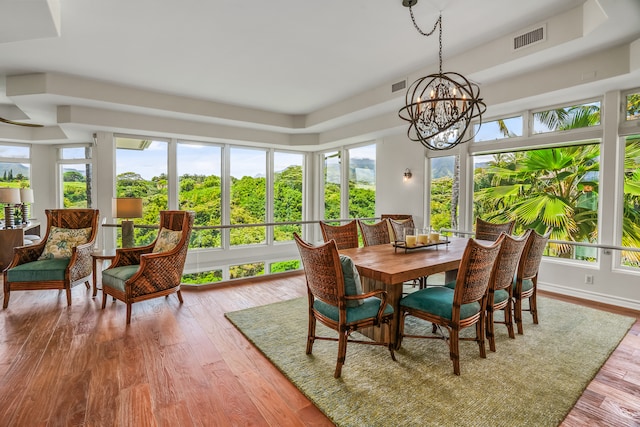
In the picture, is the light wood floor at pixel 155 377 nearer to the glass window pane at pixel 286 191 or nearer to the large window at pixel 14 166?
the glass window pane at pixel 286 191

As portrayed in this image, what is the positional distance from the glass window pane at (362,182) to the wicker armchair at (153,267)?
179 inches

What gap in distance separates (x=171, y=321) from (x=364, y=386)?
223 cm

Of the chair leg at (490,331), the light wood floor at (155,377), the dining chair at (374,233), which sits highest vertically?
the dining chair at (374,233)

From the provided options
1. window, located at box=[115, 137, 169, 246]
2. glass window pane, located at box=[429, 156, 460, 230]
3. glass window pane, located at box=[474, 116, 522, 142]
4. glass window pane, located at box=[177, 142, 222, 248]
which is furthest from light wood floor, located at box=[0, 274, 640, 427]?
glass window pane, located at box=[177, 142, 222, 248]

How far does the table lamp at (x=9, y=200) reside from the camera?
5.38 meters

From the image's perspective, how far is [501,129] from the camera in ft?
16.4

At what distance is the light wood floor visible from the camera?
1952 millimetres

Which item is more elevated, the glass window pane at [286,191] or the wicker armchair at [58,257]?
the glass window pane at [286,191]

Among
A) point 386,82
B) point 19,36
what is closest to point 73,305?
point 19,36

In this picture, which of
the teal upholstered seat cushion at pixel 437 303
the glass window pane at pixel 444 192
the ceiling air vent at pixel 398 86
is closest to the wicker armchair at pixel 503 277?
the teal upholstered seat cushion at pixel 437 303

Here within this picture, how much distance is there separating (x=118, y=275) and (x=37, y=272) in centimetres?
105

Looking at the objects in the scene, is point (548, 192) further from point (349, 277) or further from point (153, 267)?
point (153, 267)

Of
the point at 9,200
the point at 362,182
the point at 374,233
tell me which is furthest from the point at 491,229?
the point at 9,200

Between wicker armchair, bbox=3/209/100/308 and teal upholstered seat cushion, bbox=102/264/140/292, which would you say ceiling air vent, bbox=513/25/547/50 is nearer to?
teal upholstered seat cushion, bbox=102/264/140/292
